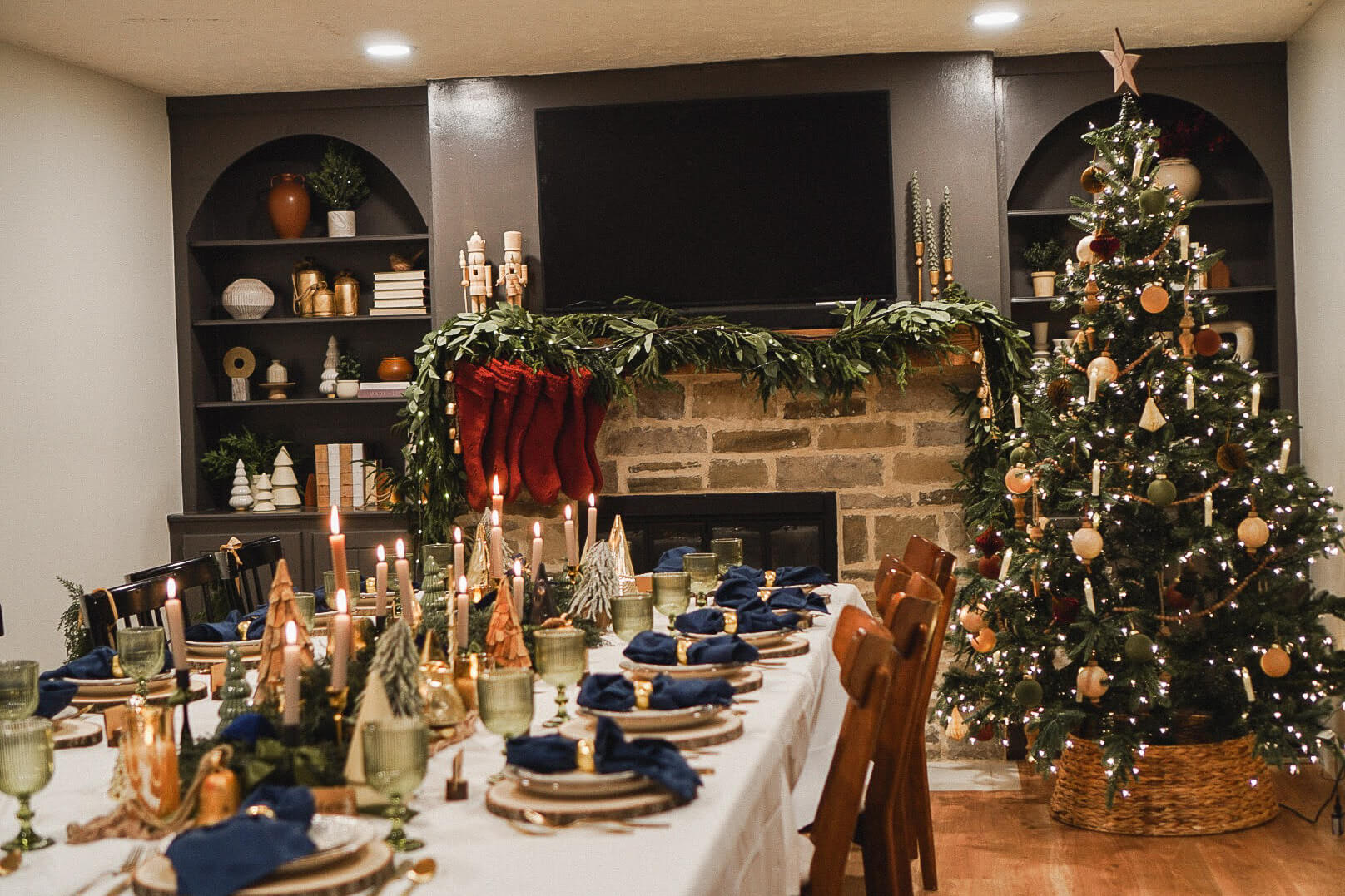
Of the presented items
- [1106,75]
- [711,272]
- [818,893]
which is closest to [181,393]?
[711,272]

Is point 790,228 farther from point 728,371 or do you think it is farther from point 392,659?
point 392,659

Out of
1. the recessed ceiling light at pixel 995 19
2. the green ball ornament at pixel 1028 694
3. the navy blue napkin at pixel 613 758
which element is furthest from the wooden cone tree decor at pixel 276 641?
the recessed ceiling light at pixel 995 19

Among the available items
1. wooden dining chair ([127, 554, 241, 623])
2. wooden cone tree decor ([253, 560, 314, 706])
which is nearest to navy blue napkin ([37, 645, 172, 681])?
wooden cone tree decor ([253, 560, 314, 706])

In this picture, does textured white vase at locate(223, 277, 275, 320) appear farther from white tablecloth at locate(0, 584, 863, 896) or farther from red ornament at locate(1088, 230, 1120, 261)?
white tablecloth at locate(0, 584, 863, 896)

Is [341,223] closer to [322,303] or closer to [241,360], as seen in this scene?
[322,303]

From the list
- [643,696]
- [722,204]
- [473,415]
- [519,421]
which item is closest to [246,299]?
[473,415]

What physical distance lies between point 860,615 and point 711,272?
9.89ft

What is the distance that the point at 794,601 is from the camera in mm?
2664

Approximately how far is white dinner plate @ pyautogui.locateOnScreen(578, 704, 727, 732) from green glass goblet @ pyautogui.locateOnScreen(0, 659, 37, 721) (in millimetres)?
730

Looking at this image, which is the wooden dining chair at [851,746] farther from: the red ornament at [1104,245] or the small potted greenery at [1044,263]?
the small potted greenery at [1044,263]

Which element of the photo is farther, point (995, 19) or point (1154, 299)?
point (995, 19)

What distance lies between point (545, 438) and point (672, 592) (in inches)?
79.2

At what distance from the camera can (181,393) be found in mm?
5254

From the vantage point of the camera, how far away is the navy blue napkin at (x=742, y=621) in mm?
2336
